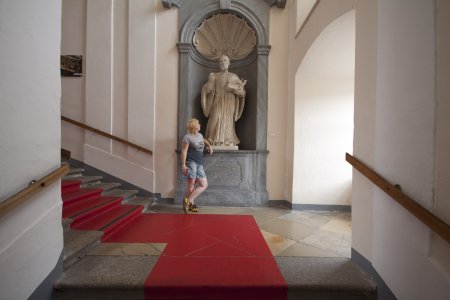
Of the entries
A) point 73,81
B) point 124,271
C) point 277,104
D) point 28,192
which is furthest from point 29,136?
point 277,104

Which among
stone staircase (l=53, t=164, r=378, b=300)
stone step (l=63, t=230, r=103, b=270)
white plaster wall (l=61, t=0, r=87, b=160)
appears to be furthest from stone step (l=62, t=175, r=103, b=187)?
stone step (l=63, t=230, r=103, b=270)

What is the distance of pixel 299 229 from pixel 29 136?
10.4 ft

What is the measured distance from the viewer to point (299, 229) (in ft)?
11.0

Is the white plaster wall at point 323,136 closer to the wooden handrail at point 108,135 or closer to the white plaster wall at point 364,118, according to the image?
the white plaster wall at point 364,118

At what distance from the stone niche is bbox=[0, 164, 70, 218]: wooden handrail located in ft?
9.36

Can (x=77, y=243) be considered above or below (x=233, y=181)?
below

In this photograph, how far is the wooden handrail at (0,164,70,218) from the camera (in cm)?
137

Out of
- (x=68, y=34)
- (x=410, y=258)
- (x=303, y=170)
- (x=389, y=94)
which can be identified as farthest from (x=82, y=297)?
(x=68, y=34)

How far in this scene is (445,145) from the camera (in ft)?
4.52

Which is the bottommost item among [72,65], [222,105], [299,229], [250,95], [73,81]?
[299,229]

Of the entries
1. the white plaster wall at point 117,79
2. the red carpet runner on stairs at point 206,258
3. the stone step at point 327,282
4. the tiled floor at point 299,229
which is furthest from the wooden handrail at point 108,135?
the stone step at point 327,282

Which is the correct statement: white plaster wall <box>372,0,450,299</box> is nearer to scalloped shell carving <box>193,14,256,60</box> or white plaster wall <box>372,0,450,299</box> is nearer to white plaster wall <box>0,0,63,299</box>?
white plaster wall <box>0,0,63,299</box>

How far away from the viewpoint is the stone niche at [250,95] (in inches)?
182

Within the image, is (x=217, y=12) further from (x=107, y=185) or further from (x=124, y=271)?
(x=124, y=271)
